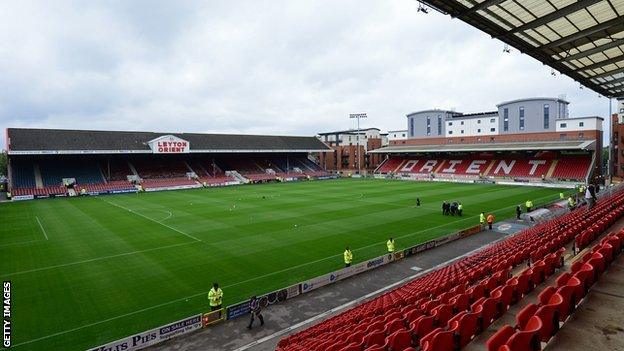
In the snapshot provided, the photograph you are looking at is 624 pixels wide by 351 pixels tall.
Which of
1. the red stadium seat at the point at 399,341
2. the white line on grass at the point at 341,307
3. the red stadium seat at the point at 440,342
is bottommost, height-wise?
the white line on grass at the point at 341,307

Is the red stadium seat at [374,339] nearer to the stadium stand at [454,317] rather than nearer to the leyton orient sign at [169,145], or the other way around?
the stadium stand at [454,317]

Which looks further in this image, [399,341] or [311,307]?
[311,307]

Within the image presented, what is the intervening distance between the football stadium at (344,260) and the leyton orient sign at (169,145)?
1348 cm

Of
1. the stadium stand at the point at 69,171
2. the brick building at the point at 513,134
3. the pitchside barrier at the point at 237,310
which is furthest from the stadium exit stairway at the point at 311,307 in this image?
the stadium stand at the point at 69,171

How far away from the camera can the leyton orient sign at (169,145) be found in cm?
6297

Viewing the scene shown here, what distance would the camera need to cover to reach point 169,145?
6425cm

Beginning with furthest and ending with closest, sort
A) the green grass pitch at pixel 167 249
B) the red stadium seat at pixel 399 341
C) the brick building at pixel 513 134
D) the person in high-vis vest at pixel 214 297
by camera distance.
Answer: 1. the brick building at pixel 513 134
2. the green grass pitch at pixel 167 249
3. the person in high-vis vest at pixel 214 297
4. the red stadium seat at pixel 399 341

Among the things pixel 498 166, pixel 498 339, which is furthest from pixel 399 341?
pixel 498 166

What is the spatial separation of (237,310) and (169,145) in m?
55.8

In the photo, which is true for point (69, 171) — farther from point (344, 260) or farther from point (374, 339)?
point (374, 339)

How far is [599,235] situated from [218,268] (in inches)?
676

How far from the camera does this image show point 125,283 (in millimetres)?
17641

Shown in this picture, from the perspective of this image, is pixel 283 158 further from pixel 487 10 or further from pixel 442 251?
pixel 487 10

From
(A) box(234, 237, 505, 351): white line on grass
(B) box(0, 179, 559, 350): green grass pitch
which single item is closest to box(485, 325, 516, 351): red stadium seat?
(A) box(234, 237, 505, 351): white line on grass
